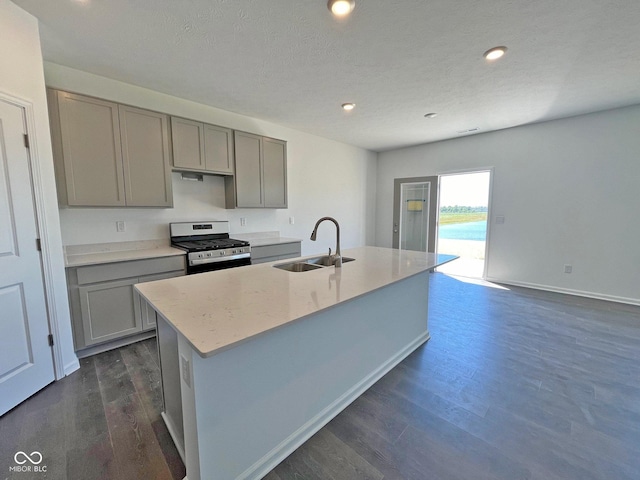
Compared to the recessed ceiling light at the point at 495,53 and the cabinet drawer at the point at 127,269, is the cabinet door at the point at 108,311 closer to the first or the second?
the cabinet drawer at the point at 127,269

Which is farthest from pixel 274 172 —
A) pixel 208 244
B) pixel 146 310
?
pixel 146 310

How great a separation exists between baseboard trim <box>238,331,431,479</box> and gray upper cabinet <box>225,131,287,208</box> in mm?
2601

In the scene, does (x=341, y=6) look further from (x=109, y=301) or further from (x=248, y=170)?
(x=109, y=301)

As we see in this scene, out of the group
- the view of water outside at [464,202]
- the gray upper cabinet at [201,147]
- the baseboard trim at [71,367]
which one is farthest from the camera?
the view of water outside at [464,202]

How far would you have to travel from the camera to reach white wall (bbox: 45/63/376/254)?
8.84 feet

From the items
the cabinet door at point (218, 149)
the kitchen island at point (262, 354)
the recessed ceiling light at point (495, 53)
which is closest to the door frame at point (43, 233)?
the kitchen island at point (262, 354)

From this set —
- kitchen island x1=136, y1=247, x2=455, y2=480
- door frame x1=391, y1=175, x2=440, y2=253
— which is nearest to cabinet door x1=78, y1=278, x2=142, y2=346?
kitchen island x1=136, y1=247, x2=455, y2=480

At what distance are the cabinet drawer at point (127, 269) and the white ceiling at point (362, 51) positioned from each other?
182 centimetres

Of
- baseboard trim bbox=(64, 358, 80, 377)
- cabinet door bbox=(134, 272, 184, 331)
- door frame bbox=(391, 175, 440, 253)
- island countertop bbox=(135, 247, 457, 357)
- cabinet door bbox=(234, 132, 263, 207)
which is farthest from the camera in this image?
door frame bbox=(391, 175, 440, 253)

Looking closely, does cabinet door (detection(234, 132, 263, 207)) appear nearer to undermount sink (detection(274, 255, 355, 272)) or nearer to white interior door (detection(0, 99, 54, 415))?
undermount sink (detection(274, 255, 355, 272))

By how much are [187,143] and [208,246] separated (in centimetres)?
119

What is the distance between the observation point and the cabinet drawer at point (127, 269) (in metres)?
2.33

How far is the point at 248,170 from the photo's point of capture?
3625 millimetres
